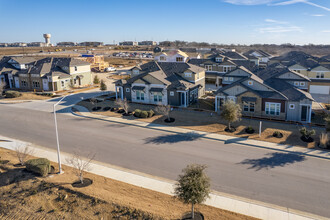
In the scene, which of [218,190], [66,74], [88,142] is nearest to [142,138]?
[88,142]

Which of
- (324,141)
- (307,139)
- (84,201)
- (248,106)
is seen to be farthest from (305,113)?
(84,201)

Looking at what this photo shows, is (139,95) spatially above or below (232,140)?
above

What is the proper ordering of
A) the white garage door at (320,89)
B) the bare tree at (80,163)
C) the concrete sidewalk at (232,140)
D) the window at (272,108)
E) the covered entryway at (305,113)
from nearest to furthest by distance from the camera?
the bare tree at (80,163) < the concrete sidewalk at (232,140) < the covered entryway at (305,113) < the window at (272,108) < the white garage door at (320,89)

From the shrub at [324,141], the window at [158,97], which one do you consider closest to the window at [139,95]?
the window at [158,97]

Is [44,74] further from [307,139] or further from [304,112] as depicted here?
[307,139]

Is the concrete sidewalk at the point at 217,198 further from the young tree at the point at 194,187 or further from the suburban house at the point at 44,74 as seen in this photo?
the suburban house at the point at 44,74
